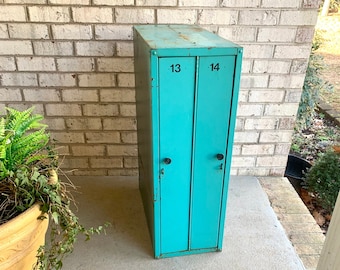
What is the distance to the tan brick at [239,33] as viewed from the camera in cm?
214

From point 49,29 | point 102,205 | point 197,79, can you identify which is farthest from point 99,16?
point 102,205

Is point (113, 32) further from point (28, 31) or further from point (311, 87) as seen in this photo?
point (311, 87)

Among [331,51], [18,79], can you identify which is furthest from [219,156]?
[331,51]

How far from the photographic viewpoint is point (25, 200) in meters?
1.28

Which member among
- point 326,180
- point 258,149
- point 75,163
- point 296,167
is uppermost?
point 258,149

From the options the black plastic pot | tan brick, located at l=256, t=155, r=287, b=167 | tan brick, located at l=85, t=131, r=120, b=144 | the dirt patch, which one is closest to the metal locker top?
tan brick, located at l=85, t=131, r=120, b=144

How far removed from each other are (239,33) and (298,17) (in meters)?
0.40

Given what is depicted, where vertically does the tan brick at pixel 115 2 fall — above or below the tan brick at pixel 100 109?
above

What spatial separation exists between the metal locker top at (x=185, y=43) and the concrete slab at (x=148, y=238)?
114cm

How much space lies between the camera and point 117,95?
229 cm

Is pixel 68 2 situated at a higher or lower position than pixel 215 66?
higher

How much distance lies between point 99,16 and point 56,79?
0.54 m

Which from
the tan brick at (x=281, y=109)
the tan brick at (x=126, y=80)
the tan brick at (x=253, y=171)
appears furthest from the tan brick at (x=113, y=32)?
→ the tan brick at (x=253, y=171)

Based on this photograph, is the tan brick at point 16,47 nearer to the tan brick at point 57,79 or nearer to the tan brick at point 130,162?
the tan brick at point 57,79
